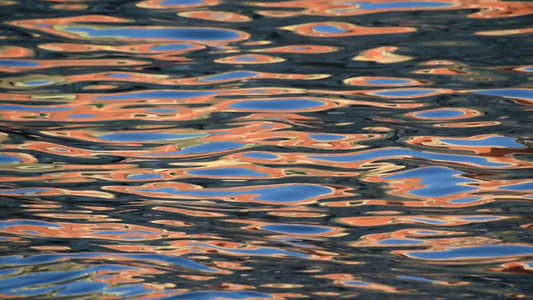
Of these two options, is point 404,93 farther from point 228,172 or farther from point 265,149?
point 228,172

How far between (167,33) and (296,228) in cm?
201

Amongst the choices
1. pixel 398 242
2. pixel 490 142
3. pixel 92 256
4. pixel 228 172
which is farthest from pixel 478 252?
pixel 92 256

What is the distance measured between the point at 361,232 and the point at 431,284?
56cm

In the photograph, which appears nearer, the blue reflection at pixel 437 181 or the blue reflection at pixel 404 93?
the blue reflection at pixel 437 181

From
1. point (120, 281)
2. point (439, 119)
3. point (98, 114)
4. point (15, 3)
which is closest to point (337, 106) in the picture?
point (439, 119)

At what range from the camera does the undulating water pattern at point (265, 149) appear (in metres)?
3.15

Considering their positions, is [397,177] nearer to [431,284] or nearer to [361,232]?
[361,232]

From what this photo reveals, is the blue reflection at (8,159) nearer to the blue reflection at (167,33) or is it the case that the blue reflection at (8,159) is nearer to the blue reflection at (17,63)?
the blue reflection at (17,63)

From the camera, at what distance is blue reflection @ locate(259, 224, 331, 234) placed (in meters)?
3.51

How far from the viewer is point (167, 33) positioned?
202 inches

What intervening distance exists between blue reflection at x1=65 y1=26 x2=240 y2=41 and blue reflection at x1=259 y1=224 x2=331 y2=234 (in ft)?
5.89

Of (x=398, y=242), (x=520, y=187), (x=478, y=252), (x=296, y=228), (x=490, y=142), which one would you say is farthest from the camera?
(x=490, y=142)

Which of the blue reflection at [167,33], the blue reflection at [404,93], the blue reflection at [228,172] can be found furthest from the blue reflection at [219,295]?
the blue reflection at [167,33]

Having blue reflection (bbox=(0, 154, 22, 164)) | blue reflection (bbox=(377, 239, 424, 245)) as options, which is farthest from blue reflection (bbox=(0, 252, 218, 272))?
blue reflection (bbox=(0, 154, 22, 164))
